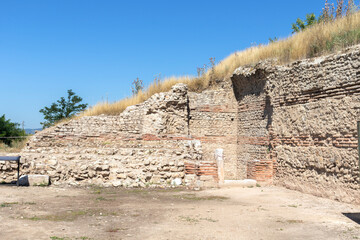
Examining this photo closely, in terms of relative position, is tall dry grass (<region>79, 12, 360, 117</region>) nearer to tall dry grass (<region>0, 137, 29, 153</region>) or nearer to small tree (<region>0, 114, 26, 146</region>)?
tall dry grass (<region>0, 137, 29, 153</region>)

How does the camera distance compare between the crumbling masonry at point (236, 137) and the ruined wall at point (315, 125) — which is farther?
the crumbling masonry at point (236, 137)

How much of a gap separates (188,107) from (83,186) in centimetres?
Answer: 667

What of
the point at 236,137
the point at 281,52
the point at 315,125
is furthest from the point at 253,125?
the point at 315,125

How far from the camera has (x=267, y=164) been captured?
36.4 ft

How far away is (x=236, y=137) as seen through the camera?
15.1 m

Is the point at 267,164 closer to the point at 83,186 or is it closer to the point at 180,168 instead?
the point at 180,168

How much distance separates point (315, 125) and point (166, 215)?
5.00 metres

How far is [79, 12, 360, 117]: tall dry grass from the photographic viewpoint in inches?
382

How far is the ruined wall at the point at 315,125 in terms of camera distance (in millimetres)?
7984

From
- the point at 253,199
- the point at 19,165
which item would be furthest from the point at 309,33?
the point at 19,165

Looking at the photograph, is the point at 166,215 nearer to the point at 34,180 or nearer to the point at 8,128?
the point at 34,180

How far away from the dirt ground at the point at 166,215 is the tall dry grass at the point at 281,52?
14.7 ft

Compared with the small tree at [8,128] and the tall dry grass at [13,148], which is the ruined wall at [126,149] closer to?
the tall dry grass at [13,148]

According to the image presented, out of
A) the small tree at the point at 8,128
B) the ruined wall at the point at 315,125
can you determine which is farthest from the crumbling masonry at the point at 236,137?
the small tree at the point at 8,128
